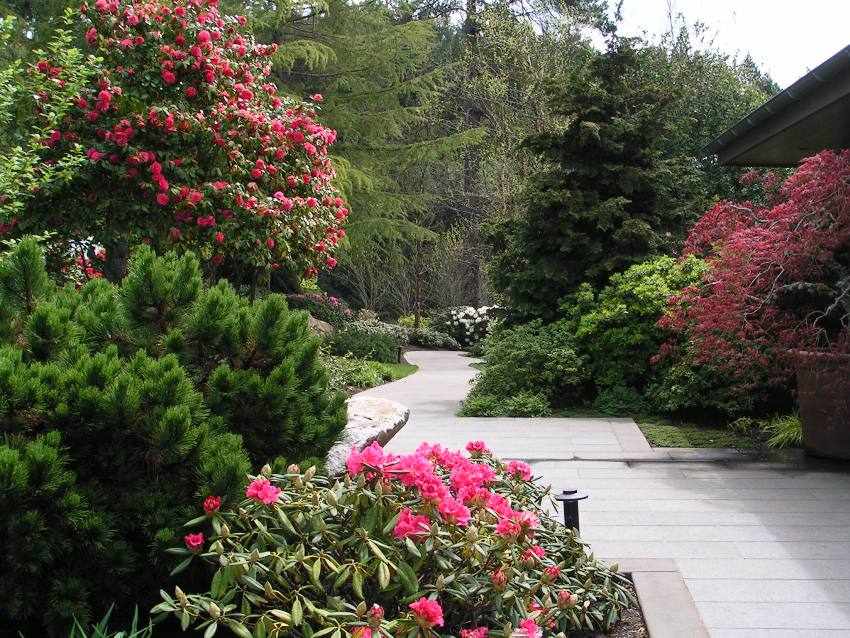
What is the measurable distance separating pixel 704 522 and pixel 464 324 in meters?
18.0

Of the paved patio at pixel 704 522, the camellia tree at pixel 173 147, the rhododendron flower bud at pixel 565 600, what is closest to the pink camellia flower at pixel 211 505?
the rhododendron flower bud at pixel 565 600

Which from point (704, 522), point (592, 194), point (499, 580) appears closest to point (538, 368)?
point (592, 194)

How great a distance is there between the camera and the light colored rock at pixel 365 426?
3.45 m

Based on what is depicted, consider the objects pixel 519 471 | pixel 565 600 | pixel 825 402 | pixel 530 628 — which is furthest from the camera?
pixel 825 402

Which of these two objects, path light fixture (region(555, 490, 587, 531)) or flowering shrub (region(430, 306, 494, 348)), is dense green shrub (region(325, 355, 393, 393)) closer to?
path light fixture (region(555, 490, 587, 531))

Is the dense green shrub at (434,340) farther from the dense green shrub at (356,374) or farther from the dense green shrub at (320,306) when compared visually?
the dense green shrub at (356,374)

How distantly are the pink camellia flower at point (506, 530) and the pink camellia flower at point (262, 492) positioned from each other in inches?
Result: 27.8

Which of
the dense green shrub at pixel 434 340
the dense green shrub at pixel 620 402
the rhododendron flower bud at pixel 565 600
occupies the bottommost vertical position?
the dense green shrub at pixel 434 340

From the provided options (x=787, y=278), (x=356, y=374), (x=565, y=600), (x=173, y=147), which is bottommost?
(x=356, y=374)

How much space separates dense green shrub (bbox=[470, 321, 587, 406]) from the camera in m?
8.96

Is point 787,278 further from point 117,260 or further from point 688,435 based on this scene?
point 117,260

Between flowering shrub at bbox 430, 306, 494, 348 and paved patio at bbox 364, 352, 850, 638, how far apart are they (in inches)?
553

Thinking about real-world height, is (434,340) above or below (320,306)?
below

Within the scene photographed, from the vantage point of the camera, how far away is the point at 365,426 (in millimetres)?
4156
